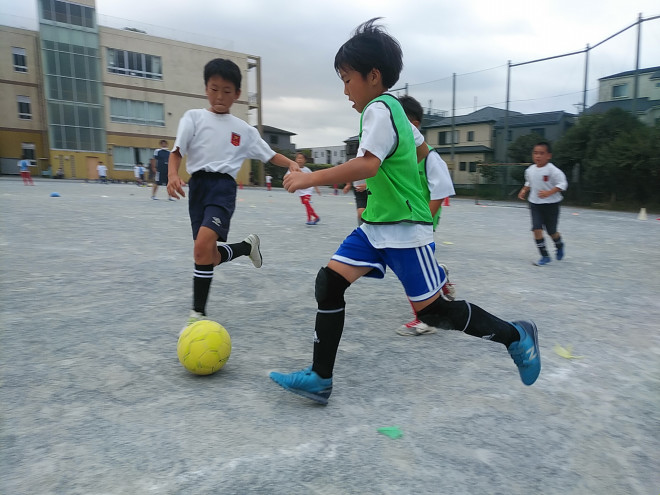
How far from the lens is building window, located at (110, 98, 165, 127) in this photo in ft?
132

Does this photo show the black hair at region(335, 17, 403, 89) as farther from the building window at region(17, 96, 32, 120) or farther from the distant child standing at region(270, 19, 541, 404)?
the building window at region(17, 96, 32, 120)

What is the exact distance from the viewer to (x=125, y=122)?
133ft

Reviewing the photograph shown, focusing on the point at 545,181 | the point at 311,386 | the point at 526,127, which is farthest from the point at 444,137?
the point at 311,386

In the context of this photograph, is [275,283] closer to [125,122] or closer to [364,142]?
[364,142]

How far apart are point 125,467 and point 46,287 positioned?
10.4ft

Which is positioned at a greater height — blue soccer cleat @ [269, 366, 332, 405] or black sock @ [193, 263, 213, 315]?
black sock @ [193, 263, 213, 315]

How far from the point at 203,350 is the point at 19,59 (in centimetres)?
4802

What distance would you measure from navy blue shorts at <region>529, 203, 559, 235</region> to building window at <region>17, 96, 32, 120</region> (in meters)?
45.7

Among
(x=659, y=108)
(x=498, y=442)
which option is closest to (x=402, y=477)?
(x=498, y=442)

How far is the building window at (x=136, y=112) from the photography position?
40281 millimetres

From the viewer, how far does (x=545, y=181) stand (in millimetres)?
6730

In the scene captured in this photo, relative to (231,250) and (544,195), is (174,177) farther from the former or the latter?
(544,195)

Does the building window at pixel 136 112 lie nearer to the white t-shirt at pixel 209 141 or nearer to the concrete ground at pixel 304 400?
the concrete ground at pixel 304 400

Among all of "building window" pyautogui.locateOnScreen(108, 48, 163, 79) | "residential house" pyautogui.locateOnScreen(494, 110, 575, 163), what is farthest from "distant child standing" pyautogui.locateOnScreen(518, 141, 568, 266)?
"building window" pyautogui.locateOnScreen(108, 48, 163, 79)
